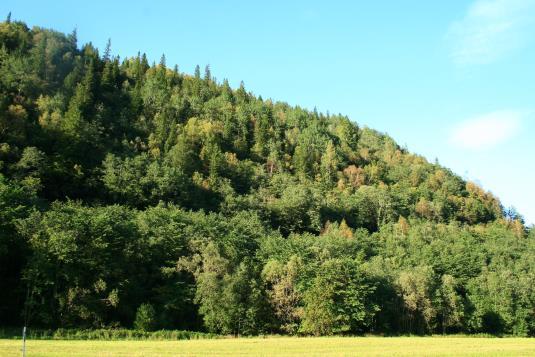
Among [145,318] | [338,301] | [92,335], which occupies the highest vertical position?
[338,301]

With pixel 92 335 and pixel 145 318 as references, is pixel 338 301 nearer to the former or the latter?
pixel 145 318

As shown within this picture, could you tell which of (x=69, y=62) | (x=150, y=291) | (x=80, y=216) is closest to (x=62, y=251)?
(x=80, y=216)

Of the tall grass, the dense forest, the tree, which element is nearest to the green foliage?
the dense forest

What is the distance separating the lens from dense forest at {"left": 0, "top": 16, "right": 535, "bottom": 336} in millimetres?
69250

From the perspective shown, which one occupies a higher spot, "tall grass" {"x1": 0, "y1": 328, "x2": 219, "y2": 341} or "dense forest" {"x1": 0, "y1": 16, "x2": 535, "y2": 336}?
"dense forest" {"x1": 0, "y1": 16, "x2": 535, "y2": 336}

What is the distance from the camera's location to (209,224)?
9250 centimetres

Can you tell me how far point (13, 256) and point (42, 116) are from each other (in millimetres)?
66392

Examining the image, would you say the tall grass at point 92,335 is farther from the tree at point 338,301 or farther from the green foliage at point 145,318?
the tree at point 338,301

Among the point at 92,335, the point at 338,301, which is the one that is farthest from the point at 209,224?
the point at 92,335

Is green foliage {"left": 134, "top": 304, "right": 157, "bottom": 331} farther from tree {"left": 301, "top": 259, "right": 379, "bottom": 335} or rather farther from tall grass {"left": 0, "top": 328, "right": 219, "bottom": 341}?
tree {"left": 301, "top": 259, "right": 379, "bottom": 335}

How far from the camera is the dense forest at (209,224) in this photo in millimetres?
69250

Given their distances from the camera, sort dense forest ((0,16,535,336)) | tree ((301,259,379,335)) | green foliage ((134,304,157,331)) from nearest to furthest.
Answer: green foliage ((134,304,157,331)) → dense forest ((0,16,535,336)) → tree ((301,259,379,335))

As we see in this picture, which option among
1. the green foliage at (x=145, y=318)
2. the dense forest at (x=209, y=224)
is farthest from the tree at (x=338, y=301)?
the green foliage at (x=145, y=318)

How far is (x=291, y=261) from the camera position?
83.3 m
